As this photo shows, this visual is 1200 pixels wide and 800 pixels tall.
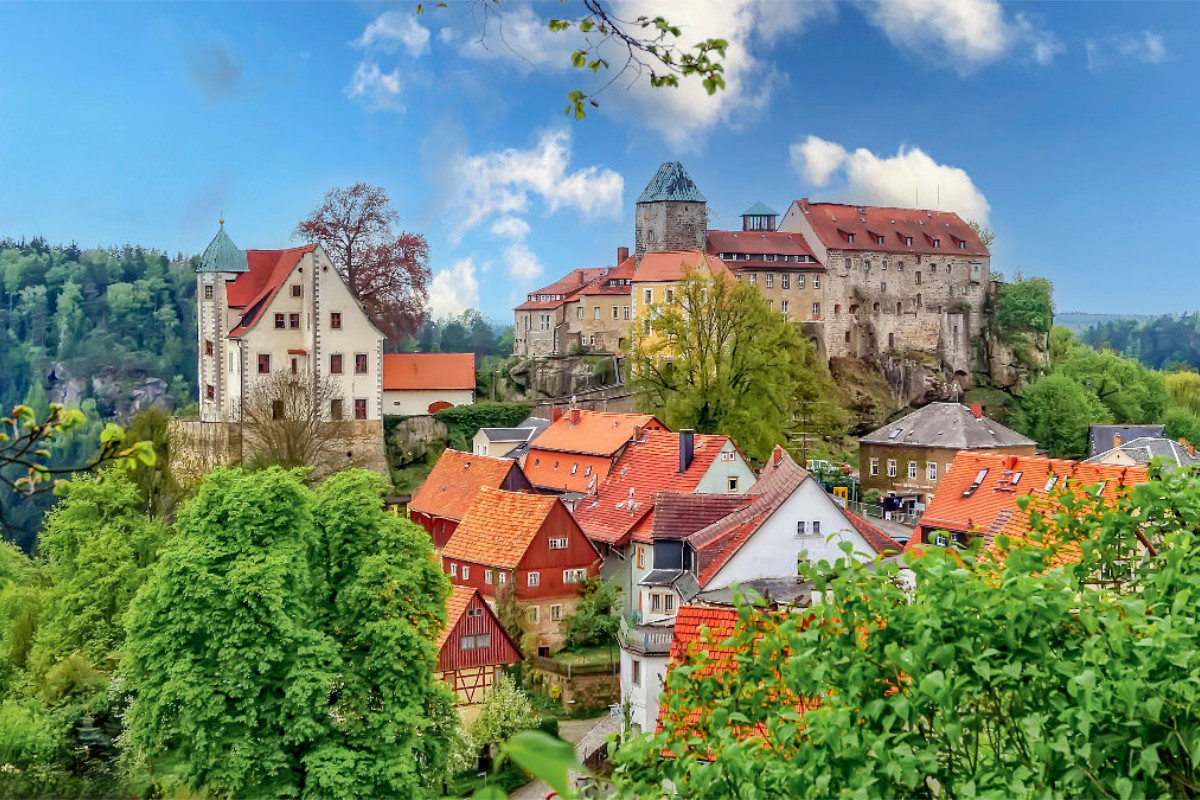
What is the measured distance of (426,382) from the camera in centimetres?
5081

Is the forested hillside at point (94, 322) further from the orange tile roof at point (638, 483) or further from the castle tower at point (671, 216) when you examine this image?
the orange tile roof at point (638, 483)

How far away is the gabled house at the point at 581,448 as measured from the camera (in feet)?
130

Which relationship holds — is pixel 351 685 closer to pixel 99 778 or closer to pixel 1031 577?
pixel 99 778

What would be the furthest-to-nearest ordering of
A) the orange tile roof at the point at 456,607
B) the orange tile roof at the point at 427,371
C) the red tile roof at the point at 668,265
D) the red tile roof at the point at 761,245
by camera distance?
the red tile roof at the point at 761,245
the red tile roof at the point at 668,265
the orange tile roof at the point at 427,371
the orange tile roof at the point at 456,607

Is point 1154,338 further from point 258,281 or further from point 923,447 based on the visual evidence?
point 258,281

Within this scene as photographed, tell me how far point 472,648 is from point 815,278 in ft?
142

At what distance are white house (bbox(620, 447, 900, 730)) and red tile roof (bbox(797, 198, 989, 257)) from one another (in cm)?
3883

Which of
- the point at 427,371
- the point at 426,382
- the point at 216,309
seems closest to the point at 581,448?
the point at 426,382

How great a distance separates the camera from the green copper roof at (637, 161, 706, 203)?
68125 millimetres

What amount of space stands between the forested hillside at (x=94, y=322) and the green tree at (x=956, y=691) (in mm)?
59425

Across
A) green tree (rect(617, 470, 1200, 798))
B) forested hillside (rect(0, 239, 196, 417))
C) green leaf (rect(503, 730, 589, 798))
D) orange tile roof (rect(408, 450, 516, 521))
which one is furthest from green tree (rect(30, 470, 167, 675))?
forested hillside (rect(0, 239, 196, 417))

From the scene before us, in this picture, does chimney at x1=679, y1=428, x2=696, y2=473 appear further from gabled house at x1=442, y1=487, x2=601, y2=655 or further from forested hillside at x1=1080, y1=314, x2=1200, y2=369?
forested hillside at x1=1080, y1=314, x2=1200, y2=369

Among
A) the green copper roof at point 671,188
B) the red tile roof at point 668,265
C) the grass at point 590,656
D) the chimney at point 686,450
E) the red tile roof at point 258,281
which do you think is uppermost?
the green copper roof at point 671,188

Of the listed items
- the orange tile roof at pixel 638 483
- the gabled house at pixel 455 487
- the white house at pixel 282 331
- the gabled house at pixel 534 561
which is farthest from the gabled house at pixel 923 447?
the gabled house at pixel 534 561
